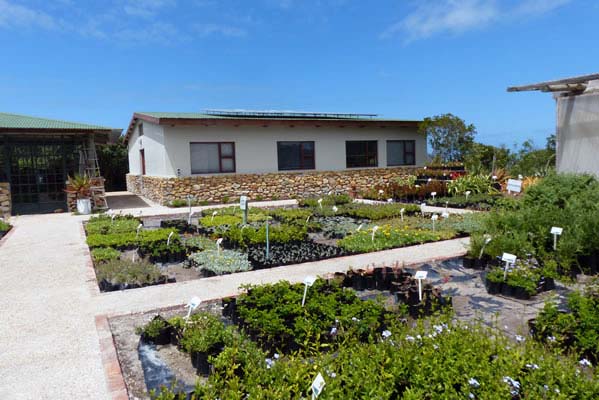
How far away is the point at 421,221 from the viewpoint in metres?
10.5

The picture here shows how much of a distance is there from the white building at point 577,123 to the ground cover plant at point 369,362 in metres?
7.88

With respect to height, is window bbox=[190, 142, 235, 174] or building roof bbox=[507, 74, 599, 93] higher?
building roof bbox=[507, 74, 599, 93]

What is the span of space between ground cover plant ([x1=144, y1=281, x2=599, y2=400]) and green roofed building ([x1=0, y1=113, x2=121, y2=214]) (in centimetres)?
1339

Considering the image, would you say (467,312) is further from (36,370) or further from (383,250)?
(36,370)

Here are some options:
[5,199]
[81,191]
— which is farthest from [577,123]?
[5,199]

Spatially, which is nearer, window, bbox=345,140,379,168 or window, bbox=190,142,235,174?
window, bbox=190,142,235,174

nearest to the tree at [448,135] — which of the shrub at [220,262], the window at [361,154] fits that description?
the window at [361,154]

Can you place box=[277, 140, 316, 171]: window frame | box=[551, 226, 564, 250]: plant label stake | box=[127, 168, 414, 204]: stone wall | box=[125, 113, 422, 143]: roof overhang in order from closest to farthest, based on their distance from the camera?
box=[551, 226, 564, 250]: plant label stake, box=[125, 113, 422, 143]: roof overhang, box=[127, 168, 414, 204]: stone wall, box=[277, 140, 316, 171]: window frame

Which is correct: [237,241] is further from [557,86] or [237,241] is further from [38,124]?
[38,124]

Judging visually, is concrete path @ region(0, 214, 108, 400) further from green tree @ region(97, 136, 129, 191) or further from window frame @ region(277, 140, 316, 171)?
green tree @ region(97, 136, 129, 191)

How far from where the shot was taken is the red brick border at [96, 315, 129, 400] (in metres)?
3.09

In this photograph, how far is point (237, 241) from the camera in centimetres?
846

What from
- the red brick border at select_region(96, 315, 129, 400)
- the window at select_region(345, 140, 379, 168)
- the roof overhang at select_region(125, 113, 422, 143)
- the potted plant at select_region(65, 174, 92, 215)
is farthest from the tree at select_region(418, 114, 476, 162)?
the red brick border at select_region(96, 315, 129, 400)

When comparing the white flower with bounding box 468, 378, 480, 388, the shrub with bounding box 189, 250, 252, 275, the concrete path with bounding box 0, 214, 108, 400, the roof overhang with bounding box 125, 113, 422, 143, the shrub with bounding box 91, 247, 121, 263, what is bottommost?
the concrete path with bounding box 0, 214, 108, 400
